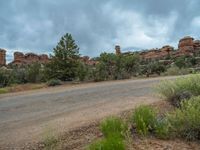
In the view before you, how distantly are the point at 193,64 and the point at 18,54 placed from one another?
154 ft

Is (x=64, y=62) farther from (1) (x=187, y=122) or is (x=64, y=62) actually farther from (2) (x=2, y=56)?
(2) (x=2, y=56)

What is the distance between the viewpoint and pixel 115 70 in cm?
3177

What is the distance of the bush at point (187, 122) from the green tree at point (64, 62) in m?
24.4

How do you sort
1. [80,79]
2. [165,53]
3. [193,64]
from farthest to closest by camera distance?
[165,53] < [193,64] < [80,79]

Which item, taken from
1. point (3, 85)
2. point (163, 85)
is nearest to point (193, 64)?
point (3, 85)

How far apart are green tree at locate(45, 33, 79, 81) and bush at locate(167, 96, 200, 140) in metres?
24.4

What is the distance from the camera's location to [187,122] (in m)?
6.88

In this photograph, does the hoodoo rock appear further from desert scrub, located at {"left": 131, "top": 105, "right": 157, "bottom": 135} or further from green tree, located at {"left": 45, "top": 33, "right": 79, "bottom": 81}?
desert scrub, located at {"left": 131, "top": 105, "right": 157, "bottom": 135}

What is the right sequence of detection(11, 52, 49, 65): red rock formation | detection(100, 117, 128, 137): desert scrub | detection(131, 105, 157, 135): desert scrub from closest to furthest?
detection(100, 117, 128, 137): desert scrub, detection(131, 105, 157, 135): desert scrub, detection(11, 52, 49, 65): red rock formation

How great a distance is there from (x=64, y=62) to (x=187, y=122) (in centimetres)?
2494

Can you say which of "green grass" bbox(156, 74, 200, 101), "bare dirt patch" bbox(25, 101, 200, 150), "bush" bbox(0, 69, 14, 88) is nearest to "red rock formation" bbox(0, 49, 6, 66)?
"bush" bbox(0, 69, 14, 88)

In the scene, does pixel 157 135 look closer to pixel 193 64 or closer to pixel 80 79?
pixel 80 79

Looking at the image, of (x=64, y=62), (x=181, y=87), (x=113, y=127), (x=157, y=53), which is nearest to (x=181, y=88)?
(x=181, y=87)

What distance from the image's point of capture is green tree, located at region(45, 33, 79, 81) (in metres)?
31.2
